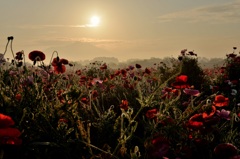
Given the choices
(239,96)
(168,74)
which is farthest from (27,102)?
(168,74)

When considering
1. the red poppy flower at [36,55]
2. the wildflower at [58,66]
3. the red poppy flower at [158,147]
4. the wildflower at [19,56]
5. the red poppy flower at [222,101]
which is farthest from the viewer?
the wildflower at [19,56]

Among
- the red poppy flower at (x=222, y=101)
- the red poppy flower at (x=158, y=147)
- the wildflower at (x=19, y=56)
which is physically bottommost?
the red poppy flower at (x=158, y=147)

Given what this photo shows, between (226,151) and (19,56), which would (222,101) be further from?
(19,56)

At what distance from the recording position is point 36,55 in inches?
129

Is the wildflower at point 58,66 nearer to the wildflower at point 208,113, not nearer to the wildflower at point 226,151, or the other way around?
the wildflower at point 208,113

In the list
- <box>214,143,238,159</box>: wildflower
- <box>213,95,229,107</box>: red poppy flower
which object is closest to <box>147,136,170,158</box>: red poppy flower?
<box>214,143,238,159</box>: wildflower

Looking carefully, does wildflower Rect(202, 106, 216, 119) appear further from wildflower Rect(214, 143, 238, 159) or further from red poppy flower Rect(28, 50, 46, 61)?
red poppy flower Rect(28, 50, 46, 61)

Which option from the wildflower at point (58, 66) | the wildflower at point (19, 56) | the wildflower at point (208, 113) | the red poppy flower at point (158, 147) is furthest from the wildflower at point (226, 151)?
the wildflower at point (19, 56)

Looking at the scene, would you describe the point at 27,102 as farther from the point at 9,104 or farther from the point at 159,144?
the point at 159,144

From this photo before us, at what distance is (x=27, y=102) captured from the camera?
108 inches

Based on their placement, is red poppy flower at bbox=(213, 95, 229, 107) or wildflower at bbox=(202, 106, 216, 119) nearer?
wildflower at bbox=(202, 106, 216, 119)

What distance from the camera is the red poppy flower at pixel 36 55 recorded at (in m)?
3.26

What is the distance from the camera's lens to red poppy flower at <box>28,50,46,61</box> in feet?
10.7

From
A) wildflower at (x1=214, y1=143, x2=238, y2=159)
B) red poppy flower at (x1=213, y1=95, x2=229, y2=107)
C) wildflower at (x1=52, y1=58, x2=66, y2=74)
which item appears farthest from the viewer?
wildflower at (x1=52, y1=58, x2=66, y2=74)
